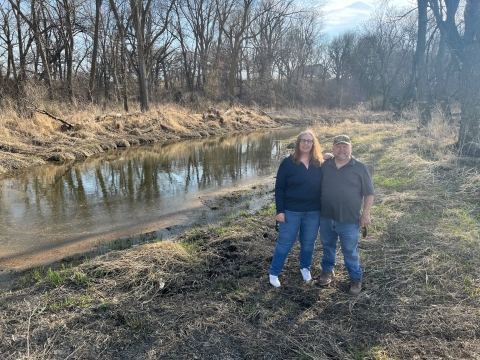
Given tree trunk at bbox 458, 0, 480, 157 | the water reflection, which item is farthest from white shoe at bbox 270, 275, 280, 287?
tree trunk at bbox 458, 0, 480, 157

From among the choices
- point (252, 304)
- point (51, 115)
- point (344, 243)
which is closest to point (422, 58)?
point (344, 243)

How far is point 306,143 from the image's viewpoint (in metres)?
3.87

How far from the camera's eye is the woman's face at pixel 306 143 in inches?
152

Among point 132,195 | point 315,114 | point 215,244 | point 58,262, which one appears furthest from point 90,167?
point 315,114

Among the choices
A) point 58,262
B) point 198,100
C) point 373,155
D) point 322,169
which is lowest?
point 58,262

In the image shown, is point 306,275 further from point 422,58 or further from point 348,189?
point 422,58

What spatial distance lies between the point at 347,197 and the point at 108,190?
7.86 m

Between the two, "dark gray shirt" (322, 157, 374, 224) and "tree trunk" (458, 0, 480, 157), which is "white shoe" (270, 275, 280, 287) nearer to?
"dark gray shirt" (322, 157, 374, 224)

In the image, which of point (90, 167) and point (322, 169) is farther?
point (90, 167)

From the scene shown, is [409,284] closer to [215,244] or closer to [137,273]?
[215,244]

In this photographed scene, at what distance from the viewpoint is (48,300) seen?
12.8 ft

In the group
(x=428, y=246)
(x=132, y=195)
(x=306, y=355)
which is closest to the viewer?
(x=306, y=355)

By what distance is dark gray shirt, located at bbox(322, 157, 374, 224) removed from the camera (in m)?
3.74

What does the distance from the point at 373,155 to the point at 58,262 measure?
417 inches
